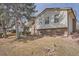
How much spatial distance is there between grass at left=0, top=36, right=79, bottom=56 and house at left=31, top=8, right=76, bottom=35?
110mm

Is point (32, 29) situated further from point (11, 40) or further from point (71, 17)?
point (71, 17)

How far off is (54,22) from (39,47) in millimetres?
385

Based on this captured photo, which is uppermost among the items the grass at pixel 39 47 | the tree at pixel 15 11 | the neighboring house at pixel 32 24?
the tree at pixel 15 11

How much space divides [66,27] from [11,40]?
2.46 feet

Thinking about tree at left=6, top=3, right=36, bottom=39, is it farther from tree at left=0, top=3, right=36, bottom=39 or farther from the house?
the house

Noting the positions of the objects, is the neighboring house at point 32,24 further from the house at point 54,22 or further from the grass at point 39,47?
the grass at point 39,47

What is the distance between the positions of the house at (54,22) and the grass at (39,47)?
110 millimetres

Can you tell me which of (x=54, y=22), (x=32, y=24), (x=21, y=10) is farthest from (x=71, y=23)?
(x=21, y=10)

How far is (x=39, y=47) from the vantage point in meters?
3.43

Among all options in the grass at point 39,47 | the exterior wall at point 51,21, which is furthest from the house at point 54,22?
the grass at point 39,47

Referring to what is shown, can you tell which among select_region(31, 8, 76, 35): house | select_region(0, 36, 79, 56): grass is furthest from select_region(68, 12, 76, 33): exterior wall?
select_region(0, 36, 79, 56): grass

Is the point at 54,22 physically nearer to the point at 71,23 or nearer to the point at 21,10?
the point at 71,23

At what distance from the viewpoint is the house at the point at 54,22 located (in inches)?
134

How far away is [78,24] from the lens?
343cm
